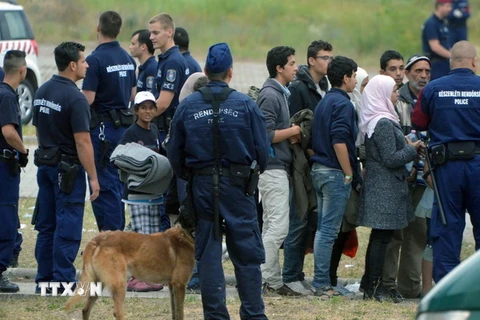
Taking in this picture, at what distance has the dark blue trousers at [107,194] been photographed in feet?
29.9

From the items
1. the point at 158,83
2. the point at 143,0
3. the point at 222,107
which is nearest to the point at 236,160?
the point at 222,107

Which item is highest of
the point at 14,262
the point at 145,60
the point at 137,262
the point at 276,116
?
the point at 145,60

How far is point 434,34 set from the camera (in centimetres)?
1377

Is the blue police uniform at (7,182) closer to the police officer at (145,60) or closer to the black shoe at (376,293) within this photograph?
the police officer at (145,60)

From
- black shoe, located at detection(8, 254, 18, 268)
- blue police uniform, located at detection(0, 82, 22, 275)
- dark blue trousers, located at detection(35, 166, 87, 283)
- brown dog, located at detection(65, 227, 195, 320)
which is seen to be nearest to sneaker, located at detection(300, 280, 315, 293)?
brown dog, located at detection(65, 227, 195, 320)

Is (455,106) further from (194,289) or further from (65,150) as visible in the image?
(65,150)

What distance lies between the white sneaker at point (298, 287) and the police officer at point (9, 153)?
7.70ft

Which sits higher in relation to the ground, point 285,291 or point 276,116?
point 276,116

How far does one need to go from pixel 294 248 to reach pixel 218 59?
8.22 ft

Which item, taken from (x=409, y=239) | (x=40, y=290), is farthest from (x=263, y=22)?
(x=40, y=290)

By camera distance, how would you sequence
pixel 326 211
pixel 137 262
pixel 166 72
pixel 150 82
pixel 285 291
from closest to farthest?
pixel 137 262, pixel 326 211, pixel 285 291, pixel 166 72, pixel 150 82

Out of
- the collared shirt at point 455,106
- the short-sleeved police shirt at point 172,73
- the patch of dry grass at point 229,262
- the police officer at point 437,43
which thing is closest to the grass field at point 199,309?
the patch of dry grass at point 229,262

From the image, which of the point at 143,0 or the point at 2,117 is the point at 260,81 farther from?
the point at 2,117

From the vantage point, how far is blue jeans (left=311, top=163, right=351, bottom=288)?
8.34 meters
